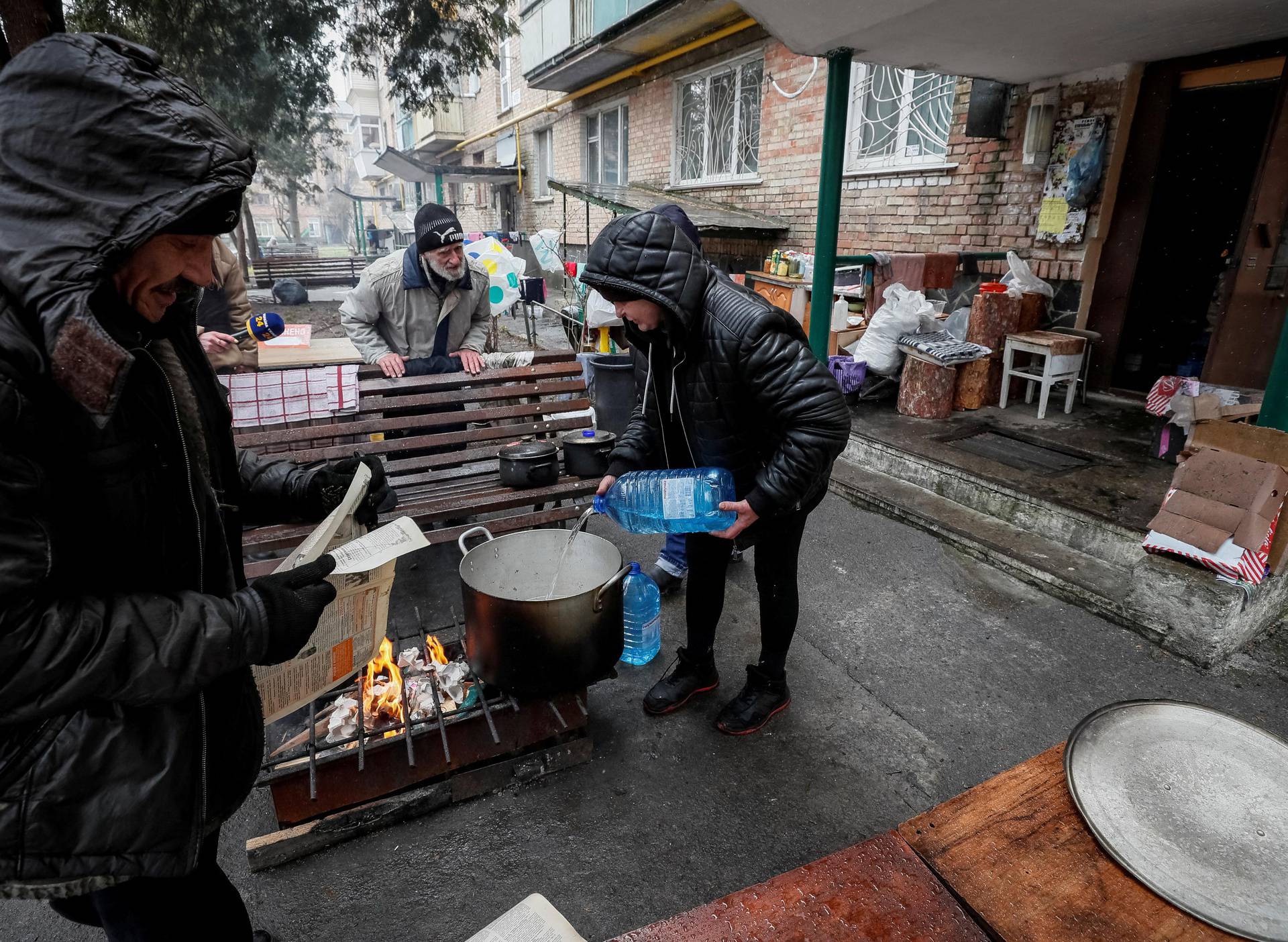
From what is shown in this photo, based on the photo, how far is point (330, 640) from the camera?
5.79 ft

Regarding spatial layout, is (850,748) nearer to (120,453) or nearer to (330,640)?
(330,640)

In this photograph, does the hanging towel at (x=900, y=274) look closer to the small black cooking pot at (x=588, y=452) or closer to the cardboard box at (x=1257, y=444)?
the cardboard box at (x=1257, y=444)

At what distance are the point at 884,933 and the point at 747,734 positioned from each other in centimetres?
166

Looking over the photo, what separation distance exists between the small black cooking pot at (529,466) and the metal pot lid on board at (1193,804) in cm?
270

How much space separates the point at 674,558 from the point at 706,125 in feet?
31.4

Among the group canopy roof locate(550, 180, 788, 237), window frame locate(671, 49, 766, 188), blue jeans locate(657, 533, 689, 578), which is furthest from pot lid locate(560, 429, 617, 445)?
window frame locate(671, 49, 766, 188)

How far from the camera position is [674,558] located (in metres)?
3.94

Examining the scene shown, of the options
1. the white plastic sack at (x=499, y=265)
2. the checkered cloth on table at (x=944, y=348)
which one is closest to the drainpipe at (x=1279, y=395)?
the checkered cloth on table at (x=944, y=348)

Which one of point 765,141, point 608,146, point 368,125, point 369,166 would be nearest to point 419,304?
point 765,141

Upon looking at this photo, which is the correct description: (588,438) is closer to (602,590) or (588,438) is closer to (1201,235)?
(602,590)

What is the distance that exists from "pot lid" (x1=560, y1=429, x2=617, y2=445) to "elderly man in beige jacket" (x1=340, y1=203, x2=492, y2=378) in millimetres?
755

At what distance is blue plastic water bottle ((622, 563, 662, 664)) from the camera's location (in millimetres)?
3209

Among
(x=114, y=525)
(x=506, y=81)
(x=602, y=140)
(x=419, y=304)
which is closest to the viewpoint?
(x=114, y=525)

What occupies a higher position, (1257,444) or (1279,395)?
(1279,395)
